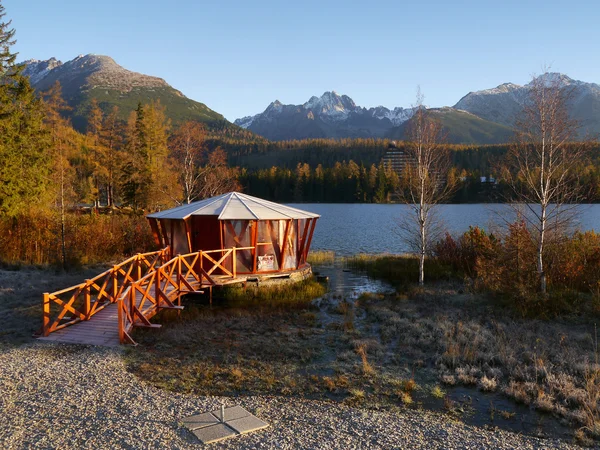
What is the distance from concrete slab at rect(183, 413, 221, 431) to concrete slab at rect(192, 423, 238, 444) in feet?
0.28

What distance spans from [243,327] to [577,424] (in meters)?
7.22

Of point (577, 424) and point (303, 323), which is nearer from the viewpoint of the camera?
point (577, 424)

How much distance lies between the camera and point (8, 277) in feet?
48.9

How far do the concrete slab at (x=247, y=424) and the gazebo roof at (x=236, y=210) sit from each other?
903cm

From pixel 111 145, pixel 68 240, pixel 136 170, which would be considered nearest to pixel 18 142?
pixel 68 240

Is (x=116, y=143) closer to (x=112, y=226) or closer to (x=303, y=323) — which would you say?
(x=112, y=226)

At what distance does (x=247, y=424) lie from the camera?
5523 millimetres

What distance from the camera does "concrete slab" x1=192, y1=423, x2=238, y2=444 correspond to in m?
5.12

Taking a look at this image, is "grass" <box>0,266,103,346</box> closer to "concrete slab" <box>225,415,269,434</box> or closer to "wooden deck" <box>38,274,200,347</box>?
"wooden deck" <box>38,274,200,347</box>

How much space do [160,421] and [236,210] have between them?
984 cm

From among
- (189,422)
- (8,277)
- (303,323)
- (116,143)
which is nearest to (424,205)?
(303,323)

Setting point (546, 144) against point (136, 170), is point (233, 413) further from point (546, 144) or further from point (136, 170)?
point (136, 170)

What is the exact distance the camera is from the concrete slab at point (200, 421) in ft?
17.9

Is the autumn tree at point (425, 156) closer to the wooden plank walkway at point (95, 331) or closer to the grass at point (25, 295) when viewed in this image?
the wooden plank walkway at point (95, 331)
